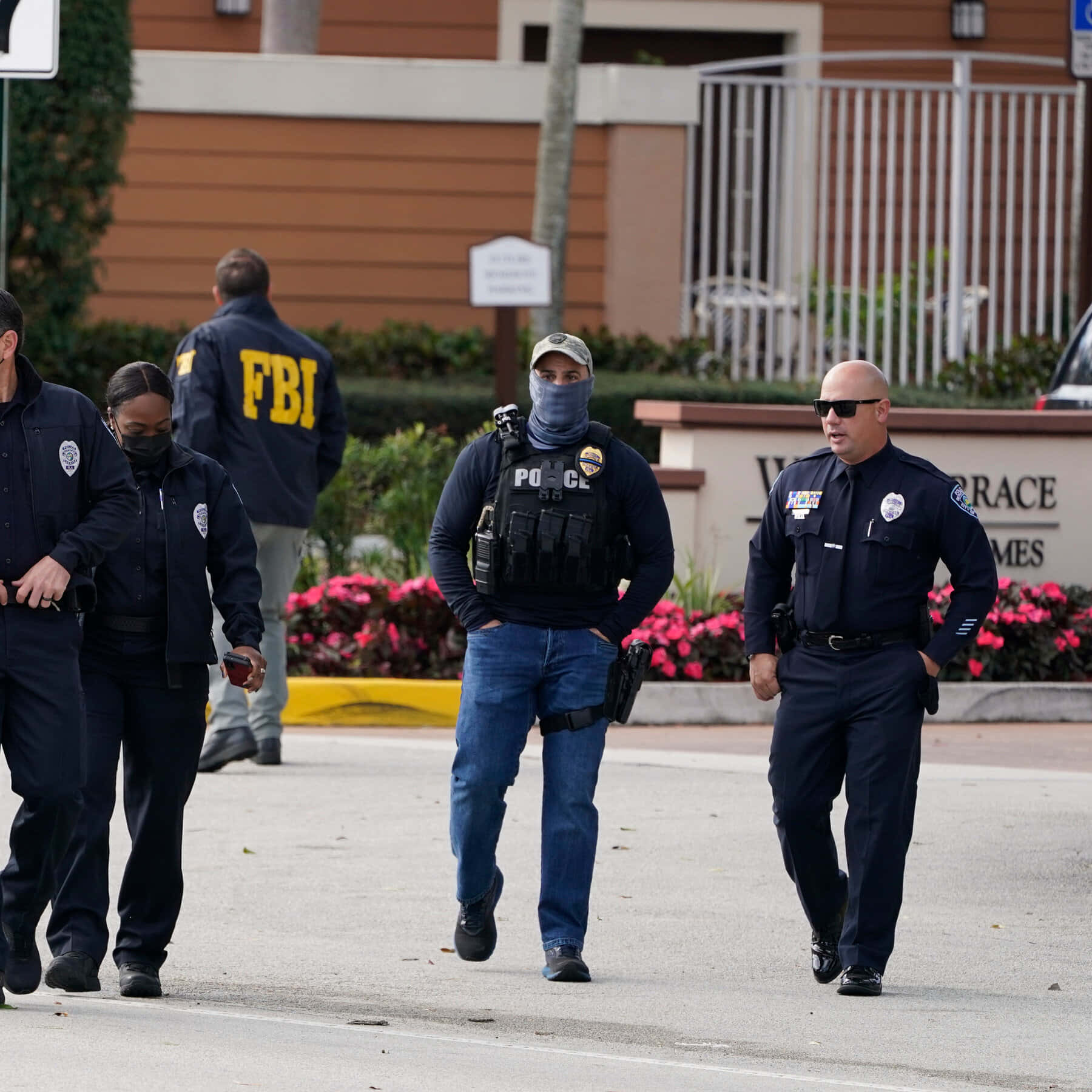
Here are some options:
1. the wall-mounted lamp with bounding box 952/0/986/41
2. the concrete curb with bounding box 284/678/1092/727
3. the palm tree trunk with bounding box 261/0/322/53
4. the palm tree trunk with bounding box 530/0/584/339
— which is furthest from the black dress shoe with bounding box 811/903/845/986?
the wall-mounted lamp with bounding box 952/0/986/41

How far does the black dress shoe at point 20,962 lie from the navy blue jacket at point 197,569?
2.58 feet

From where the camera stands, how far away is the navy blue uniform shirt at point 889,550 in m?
6.30

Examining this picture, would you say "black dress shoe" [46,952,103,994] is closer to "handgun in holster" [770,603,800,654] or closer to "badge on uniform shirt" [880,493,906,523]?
"handgun in holster" [770,603,800,654]

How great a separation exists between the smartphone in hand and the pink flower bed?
5459mm

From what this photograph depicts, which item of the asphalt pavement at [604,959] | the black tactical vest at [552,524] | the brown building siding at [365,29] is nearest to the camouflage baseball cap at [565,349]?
the black tactical vest at [552,524]

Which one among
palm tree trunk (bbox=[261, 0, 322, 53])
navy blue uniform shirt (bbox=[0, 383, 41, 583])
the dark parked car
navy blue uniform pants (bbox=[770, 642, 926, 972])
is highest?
palm tree trunk (bbox=[261, 0, 322, 53])

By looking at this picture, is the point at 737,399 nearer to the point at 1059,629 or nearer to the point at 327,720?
the point at 1059,629

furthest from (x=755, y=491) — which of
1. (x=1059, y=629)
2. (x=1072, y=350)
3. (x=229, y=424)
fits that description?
(x=229, y=424)

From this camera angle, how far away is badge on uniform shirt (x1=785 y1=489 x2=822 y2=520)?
6.41 metres

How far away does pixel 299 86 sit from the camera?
19.1m

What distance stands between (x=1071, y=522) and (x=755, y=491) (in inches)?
72.6

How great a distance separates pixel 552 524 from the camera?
20.6ft

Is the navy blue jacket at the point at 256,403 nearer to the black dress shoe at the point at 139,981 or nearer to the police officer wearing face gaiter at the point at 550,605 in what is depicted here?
the police officer wearing face gaiter at the point at 550,605

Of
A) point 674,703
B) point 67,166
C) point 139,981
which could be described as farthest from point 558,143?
point 139,981
